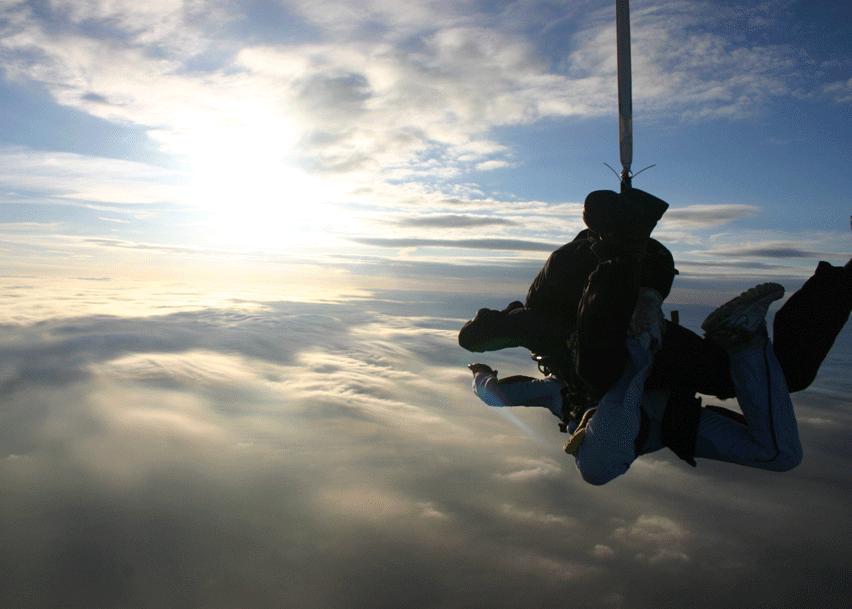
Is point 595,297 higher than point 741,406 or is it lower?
higher

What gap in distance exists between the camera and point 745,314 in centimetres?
217

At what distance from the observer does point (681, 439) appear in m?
2.51

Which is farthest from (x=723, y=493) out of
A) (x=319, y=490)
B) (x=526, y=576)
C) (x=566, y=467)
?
(x=319, y=490)

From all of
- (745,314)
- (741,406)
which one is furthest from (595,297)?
(741,406)

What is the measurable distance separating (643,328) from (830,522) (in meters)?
203

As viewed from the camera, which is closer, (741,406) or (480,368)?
(741,406)

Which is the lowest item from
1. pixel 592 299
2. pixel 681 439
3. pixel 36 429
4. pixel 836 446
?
pixel 36 429

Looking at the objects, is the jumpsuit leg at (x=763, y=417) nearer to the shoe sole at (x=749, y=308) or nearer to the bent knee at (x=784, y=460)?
the bent knee at (x=784, y=460)

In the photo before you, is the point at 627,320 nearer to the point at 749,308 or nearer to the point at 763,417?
the point at 749,308

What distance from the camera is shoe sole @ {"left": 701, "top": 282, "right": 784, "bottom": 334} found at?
2.16m

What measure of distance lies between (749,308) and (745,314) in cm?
4

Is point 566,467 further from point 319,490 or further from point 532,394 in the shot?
point 532,394

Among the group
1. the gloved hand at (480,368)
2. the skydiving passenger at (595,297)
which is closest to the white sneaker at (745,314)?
the skydiving passenger at (595,297)

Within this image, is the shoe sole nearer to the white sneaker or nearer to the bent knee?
the white sneaker
